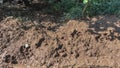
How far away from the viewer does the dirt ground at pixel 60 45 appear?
20.7 ft

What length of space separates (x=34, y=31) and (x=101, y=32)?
134 cm

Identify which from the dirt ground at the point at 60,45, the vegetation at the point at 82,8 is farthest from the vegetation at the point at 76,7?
the dirt ground at the point at 60,45

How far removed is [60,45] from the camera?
6.52 m

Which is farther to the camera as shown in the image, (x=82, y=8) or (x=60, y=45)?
(x=82, y=8)

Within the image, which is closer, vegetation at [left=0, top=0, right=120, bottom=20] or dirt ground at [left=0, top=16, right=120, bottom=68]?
dirt ground at [left=0, top=16, right=120, bottom=68]

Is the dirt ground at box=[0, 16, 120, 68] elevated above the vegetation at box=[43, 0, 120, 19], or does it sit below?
below

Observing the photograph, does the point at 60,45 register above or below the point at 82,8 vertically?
below

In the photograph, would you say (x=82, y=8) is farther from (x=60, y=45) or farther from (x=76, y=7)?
(x=60, y=45)

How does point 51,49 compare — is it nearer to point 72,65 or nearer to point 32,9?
point 72,65

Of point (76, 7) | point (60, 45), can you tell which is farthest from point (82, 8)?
point (60, 45)

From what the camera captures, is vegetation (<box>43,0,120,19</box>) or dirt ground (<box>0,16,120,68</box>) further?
vegetation (<box>43,0,120,19</box>)

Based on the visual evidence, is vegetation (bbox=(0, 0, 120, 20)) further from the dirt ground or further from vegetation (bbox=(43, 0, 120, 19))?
the dirt ground

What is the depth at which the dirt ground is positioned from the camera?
20.7 ft

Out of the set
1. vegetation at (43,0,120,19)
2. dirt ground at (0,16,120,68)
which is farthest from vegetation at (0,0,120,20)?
dirt ground at (0,16,120,68)
